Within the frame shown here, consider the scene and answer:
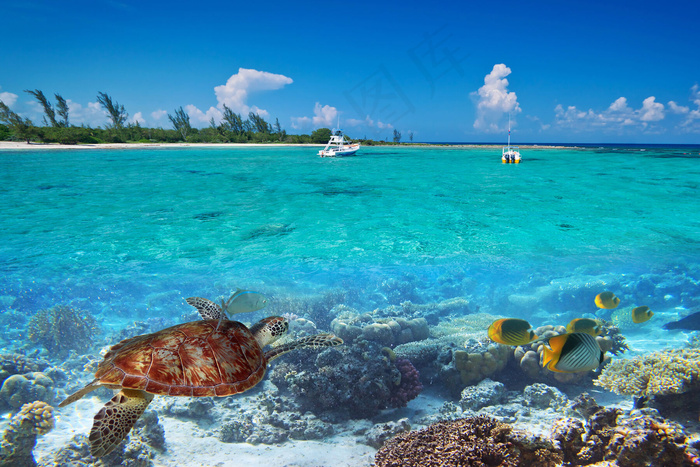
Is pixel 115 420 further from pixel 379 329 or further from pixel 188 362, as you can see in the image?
pixel 379 329

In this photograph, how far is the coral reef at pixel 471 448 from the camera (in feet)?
9.05

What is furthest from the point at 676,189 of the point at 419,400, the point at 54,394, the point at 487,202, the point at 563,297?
the point at 54,394

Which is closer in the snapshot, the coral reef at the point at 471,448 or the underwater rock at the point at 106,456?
the coral reef at the point at 471,448

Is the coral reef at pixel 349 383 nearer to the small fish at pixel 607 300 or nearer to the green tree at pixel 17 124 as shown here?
the small fish at pixel 607 300

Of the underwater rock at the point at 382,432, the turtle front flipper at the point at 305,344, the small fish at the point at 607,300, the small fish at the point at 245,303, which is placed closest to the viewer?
the turtle front flipper at the point at 305,344

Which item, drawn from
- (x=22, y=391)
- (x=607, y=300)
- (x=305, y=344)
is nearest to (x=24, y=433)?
(x=22, y=391)

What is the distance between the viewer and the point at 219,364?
94.5 inches

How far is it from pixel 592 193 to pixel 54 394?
68.8ft

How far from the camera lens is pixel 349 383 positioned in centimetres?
460

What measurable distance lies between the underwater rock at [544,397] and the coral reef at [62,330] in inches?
300

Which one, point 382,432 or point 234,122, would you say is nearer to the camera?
point 382,432

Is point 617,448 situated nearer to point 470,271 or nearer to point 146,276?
point 470,271

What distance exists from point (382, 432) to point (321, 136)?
3327 inches

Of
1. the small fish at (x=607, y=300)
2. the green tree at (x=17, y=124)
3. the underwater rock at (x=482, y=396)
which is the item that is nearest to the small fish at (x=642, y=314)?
the small fish at (x=607, y=300)
